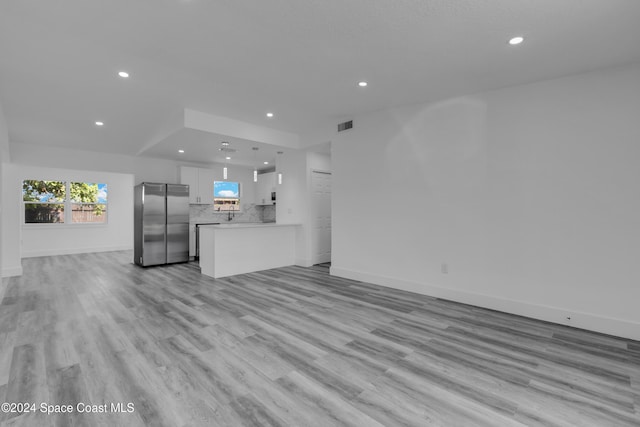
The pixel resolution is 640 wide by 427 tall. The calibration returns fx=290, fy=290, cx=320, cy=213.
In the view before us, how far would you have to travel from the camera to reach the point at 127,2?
2.20 m

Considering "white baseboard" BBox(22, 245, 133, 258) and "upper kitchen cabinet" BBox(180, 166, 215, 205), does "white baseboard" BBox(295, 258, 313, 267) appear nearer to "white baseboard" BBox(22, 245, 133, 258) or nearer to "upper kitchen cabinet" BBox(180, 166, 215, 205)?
"upper kitchen cabinet" BBox(180, 166, 215, 205)

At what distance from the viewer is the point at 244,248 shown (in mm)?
5668

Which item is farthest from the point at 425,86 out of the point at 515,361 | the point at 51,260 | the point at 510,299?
the point at 51,260

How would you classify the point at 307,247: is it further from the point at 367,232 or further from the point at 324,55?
the point at 324,55

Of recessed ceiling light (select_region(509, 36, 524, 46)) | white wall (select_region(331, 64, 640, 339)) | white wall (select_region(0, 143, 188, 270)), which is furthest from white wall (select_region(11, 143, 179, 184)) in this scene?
recessed ceiling light (select_region(509, 36, 524, 46))

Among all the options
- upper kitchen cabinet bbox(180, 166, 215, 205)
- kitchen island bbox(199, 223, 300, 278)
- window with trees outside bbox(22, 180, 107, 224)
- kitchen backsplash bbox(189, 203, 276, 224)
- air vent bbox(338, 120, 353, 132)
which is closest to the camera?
air vent bbox(338, 120, 353, 132)

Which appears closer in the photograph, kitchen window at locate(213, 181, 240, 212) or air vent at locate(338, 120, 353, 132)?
air vent at locate(338, 120, 353, 132)

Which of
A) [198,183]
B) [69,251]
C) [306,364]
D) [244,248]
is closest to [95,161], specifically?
[198,183]

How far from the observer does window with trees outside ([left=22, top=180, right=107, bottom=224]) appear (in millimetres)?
7938

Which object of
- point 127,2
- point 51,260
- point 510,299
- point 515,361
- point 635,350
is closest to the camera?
point 127,2

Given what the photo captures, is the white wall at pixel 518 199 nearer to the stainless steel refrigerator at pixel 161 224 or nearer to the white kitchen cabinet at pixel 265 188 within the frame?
the white kitchen cabinet at pixel 265 188

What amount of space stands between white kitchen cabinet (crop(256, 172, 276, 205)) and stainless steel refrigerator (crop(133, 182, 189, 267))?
248 centimetres

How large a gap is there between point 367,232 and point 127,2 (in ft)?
13.3

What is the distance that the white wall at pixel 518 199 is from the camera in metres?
3.01
